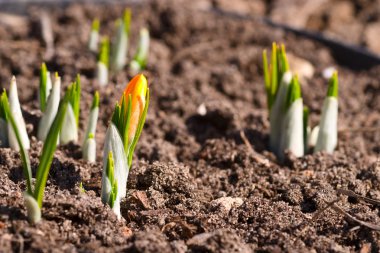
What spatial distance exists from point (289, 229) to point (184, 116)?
48.6 inches

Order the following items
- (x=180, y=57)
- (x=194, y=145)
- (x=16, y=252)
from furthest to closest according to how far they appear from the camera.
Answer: (x=180, y=57) → (x=194, y=145) → (x=16, y=252)

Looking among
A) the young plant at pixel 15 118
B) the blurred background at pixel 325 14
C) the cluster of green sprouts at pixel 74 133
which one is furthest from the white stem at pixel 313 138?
the blurred background at pixel 325 14

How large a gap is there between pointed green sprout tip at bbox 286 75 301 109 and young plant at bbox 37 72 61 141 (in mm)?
925

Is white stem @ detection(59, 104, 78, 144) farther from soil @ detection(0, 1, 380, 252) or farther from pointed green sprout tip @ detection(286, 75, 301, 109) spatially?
pointed green sprout tip @ detection(286, 75, 301, 109)

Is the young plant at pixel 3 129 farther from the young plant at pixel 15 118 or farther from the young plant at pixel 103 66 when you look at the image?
the young plant at pixel 103 66

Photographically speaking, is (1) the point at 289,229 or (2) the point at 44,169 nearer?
(2) the point at 44,169

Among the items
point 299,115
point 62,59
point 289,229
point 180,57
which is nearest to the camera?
point 289,229

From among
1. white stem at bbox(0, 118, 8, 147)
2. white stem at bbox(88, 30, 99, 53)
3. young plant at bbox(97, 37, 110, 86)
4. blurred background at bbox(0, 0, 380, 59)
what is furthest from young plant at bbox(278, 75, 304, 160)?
blurred background at bbox(0, 0, 380, 59)

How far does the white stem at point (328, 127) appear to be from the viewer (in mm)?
2791

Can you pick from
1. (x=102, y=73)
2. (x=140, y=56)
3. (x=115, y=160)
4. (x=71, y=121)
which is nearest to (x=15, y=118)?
(x=71, y=121)

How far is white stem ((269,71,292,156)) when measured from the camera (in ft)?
9.14

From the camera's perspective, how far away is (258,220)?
7.37 ft

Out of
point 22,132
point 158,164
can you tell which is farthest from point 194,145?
point 22,132

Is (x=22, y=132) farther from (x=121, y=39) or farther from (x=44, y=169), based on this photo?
(x=121, y=39)
